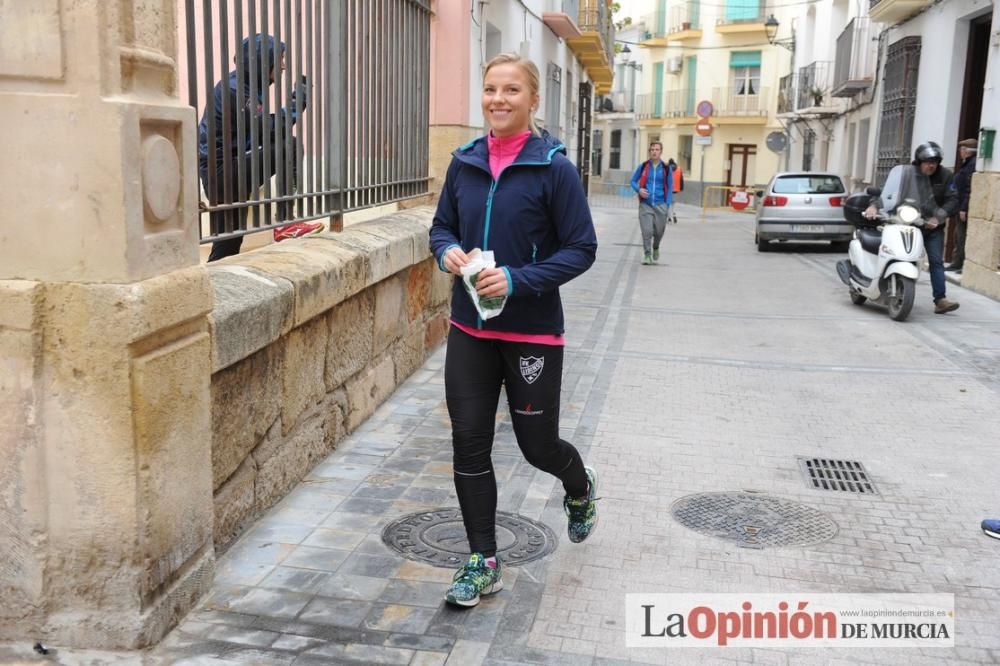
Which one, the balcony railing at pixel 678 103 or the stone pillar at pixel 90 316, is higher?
the balcony railing at pixel 678 103

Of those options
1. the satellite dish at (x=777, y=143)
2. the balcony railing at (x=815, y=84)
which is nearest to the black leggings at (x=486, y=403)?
the satellite dish at (x=777, y=143)

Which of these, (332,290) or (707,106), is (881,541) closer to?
(332,290)

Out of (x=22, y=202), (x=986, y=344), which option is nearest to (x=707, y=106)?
(x=986, y=344)

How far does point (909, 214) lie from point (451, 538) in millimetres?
7014

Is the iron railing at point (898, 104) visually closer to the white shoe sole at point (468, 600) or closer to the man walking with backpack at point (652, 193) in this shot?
the man walking with backpack at point (652, 193)

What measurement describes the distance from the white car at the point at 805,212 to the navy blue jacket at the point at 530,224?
1384 centimetres

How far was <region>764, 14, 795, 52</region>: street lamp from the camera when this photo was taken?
35625 millimetres

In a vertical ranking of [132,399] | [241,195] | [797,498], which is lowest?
[797,498]

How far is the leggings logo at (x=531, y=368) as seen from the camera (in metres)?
3.28

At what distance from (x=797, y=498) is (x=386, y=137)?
11.6ft

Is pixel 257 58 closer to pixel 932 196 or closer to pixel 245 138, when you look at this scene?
pixel 245 138

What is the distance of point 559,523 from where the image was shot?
4.07 m

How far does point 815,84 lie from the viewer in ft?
96.0

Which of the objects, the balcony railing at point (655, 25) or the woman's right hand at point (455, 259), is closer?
the woman's right hand at point (455, 259)
